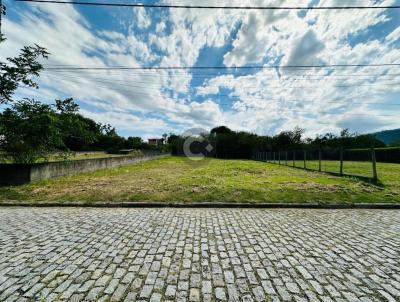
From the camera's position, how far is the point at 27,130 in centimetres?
842

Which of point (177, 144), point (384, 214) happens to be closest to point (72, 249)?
point (384, 214)

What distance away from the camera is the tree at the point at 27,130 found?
852 centimetres

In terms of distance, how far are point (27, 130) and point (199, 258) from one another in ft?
29.8

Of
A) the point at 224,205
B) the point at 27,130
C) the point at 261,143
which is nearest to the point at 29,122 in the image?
the point at 27,130

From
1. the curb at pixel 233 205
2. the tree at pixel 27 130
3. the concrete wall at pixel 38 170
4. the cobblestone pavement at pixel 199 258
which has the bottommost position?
the curb at pixel 233 205

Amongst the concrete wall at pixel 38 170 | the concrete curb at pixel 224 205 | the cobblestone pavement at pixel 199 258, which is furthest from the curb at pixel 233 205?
the concrete wall at pixel 38 170

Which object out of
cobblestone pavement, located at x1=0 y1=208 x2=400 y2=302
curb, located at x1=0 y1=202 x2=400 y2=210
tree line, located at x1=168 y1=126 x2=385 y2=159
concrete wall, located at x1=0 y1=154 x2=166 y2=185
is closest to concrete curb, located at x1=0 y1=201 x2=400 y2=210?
curb, located at x1=0 y1=202 x2=400 y2=210

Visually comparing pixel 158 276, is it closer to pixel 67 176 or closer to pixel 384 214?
pixel 384 214

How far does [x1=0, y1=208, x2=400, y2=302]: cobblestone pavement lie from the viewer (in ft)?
7.74

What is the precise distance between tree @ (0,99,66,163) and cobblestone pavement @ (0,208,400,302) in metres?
4.76

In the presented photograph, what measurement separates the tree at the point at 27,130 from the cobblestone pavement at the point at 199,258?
4.76 meters

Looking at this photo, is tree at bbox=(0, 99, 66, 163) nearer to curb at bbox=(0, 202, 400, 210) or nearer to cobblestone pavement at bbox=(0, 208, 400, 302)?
curb at bbox=(0, 202, 400, 210)

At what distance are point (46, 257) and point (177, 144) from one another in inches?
2164

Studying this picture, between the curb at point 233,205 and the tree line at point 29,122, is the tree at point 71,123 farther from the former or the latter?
the curb at point 233,205
